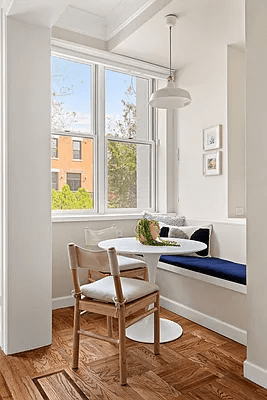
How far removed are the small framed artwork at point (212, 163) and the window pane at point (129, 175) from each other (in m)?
0.79

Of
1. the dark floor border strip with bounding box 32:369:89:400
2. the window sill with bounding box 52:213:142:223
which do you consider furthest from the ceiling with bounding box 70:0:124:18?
the dark floor border strip with bounding box 32:369:89:400

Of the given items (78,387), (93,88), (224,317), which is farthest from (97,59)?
(78,387)

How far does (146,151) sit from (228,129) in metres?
1.12

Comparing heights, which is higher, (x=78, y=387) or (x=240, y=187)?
(x=240, y=187)

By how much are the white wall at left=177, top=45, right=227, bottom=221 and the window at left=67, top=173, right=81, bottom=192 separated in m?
1.29

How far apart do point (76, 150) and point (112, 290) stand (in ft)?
6.44

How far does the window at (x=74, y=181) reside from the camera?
3.62 m

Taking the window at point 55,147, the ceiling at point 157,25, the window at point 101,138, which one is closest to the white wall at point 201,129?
the ceiling at point 157,25

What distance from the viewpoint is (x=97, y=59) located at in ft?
12.2

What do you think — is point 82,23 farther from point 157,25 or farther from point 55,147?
point 55,147

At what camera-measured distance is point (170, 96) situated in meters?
2.79

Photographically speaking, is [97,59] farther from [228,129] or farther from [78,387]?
[78,387]

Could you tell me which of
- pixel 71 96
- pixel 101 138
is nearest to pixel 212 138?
pixel 101 138

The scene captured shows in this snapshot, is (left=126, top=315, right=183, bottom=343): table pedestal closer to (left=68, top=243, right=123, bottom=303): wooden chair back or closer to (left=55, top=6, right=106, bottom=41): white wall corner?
(left=68, top=243, right=123, bottom=303): wooden chair back
